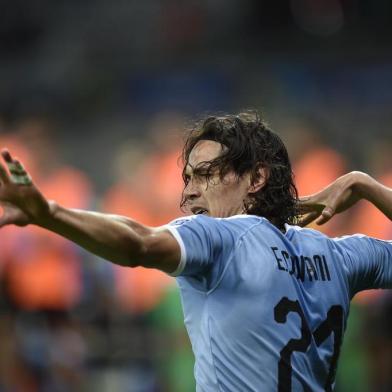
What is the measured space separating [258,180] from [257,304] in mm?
524

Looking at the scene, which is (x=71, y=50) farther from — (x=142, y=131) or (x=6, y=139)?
(x=6, y=139)

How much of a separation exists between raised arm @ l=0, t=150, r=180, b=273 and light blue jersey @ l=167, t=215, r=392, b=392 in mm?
70

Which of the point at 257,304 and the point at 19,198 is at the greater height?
the point at 19,198

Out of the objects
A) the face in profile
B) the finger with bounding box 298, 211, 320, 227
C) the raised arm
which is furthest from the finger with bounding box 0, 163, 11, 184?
the finger with bounding box 298, 211, 320, 227

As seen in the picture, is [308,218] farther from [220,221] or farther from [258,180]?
[220,221]

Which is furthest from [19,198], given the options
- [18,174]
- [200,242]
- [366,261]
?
[366,261]

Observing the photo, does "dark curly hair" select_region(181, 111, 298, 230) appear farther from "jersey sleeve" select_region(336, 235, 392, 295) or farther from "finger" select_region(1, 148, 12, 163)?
"finger" select_region(1, 148, 12, 163)

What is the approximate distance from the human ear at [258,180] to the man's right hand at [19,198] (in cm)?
100

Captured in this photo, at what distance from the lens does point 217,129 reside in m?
3.55

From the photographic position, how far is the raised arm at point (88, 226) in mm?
2645

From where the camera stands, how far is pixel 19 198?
2652 millimetres

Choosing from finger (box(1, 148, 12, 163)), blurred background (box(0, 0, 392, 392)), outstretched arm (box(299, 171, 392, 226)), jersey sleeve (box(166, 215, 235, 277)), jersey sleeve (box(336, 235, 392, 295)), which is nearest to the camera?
finger (box(1, 148, 12, 163))

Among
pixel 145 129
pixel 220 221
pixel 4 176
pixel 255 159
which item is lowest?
pixel 220 221

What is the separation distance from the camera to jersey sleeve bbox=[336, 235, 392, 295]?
359cm
